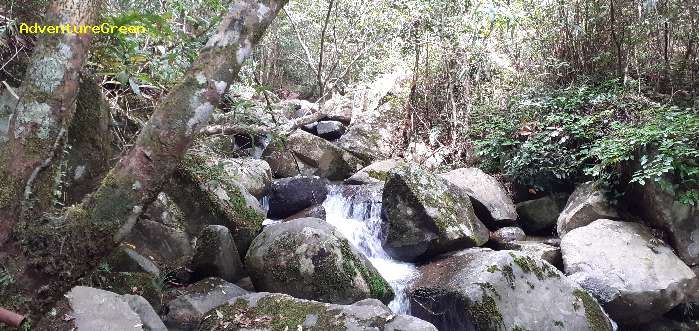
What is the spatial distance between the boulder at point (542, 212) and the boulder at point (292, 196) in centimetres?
315

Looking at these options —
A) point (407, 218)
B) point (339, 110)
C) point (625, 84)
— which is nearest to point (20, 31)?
point (407, 218)

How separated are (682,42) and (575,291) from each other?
4.68 m

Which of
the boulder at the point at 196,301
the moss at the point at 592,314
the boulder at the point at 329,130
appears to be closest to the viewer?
the boulder at the point at 196,301

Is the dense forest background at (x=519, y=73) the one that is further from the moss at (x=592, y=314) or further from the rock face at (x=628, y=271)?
the moss at (x=592, y=314)

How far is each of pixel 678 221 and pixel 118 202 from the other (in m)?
6.05

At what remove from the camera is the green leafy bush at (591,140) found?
17.5 ft

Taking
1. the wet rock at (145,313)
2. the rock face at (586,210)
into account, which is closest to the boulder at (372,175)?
the rock face at (586,210)

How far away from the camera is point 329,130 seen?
11.3 m

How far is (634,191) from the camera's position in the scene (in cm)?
602

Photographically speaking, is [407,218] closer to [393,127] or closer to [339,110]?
[393,127]

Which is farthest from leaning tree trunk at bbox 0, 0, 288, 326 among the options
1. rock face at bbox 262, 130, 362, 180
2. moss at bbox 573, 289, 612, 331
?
rock face at bbox 262, 130, 362, 180

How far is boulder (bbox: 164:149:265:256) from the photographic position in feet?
16.9

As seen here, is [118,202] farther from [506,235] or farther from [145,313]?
[506,235]

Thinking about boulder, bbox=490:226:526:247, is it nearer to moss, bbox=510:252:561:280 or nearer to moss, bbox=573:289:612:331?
moss, bbox=510:252:561:280
